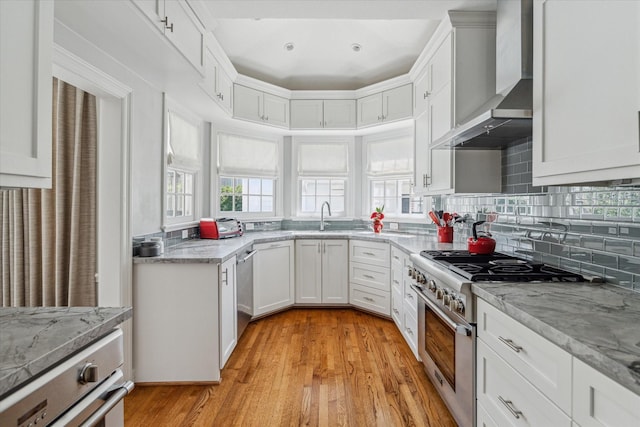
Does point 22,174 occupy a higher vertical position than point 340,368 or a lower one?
higher

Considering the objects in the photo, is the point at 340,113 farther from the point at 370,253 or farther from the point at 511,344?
the point at 511,344

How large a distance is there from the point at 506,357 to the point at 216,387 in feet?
6.19

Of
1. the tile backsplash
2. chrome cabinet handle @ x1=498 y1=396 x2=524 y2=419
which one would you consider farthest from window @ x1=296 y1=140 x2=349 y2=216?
chrome cabinet handle @ x1=498 y1=396 x2=524 y2=419

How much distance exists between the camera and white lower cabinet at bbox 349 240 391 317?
140 inches

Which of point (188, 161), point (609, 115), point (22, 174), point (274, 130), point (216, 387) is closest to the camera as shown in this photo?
point (22, 174)

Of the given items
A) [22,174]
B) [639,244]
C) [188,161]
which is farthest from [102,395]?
[188,161]

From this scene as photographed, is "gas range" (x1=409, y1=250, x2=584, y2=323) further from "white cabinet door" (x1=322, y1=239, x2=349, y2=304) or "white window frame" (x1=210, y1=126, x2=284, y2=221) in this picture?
"white window frame" (x1=210, y1=126, x2=284, y2=221)

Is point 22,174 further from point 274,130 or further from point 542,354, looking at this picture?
point 274,130

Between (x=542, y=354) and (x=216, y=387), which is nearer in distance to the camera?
(x=542, y=354)

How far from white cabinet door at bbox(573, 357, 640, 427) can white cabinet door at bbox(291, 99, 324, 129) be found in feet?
12.1

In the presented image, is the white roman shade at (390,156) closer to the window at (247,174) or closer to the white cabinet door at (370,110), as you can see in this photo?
the white cabinet door at (370,110)

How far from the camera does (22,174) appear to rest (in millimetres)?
979

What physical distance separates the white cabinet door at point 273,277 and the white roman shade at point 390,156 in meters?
1.50

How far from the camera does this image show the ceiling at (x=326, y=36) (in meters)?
2.36
